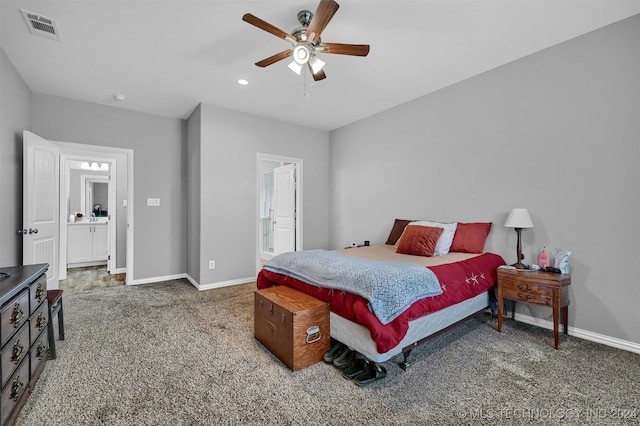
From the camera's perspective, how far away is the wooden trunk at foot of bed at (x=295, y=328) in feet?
6.44

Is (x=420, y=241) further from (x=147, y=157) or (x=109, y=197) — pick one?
(x=109, y=197)

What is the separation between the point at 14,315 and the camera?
4.85ft

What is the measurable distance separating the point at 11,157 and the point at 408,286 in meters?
4.10

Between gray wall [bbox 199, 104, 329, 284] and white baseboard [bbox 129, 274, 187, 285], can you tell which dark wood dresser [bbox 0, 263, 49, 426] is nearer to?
gray wall [bbox 199, 104, 329, 284]

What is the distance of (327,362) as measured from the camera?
208 centimetres

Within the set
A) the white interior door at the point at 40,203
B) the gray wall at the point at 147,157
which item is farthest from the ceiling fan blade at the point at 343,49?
the gray wall at the point at 147,157

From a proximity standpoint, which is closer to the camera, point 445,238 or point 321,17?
point 321,17

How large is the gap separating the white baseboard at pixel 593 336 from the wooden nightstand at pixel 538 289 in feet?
0.31

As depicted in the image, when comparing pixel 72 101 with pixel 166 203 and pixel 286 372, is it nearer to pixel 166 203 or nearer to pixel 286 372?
pixel 166 203

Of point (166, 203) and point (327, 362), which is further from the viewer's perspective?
point (166, 203)

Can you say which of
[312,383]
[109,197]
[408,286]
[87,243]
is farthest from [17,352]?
[87,243]

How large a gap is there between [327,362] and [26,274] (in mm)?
2029

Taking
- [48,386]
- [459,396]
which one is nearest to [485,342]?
[459,396]

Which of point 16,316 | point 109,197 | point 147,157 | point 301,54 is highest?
point 301,54
